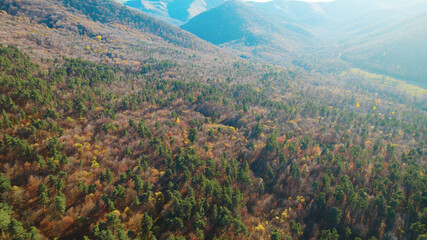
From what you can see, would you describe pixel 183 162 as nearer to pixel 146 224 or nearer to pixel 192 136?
pixel 192 136

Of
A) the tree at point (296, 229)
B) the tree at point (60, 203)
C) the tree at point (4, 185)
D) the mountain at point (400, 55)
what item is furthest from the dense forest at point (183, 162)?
the mountain at point (400, 55)

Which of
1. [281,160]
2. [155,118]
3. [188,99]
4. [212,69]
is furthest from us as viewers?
[212,69]

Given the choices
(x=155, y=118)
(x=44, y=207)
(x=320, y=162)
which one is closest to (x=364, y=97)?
(x=320, y=162)

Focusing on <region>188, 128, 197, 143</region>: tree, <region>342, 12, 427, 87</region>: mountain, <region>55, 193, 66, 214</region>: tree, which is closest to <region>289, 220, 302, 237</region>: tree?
<region>188, 128, 197, 143</region>: tree

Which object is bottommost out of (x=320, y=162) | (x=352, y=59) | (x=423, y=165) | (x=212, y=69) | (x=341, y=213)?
(x=341, y=213)

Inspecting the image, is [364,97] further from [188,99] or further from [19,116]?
[19,116]

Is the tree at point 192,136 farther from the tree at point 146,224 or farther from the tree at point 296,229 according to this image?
the tree at point 296,229

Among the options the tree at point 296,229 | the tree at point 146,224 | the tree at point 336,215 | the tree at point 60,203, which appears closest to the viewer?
the tree at point 60,203

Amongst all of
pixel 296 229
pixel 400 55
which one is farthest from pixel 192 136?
pixel 400 55
